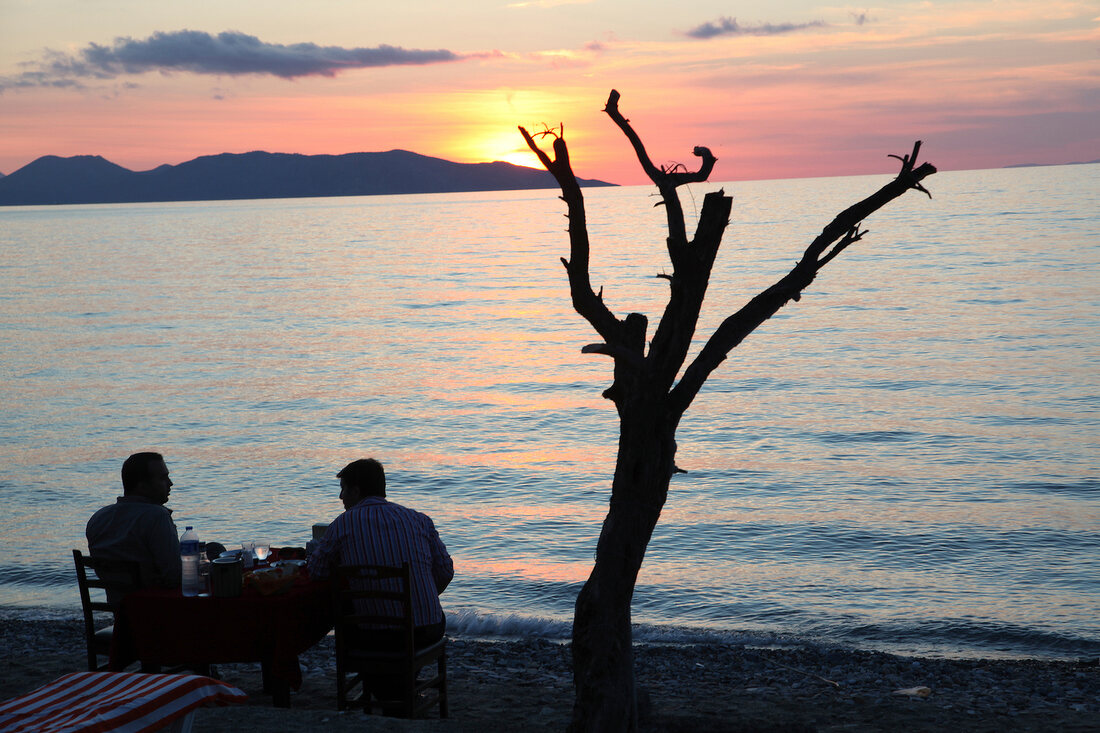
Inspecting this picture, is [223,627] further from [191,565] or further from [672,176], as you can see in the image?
[672,176]

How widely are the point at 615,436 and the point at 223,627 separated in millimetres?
15489

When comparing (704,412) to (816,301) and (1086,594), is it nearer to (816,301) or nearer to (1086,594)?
(1086,594)

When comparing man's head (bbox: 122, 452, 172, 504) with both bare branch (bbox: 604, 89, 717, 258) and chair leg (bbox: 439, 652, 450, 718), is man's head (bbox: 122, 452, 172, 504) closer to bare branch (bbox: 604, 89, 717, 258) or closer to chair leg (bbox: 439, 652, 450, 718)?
chair leg (bbox: 439, 652, 450, 718)

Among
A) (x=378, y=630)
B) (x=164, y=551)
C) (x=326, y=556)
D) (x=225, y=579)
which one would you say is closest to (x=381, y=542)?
(x=326, y=556)

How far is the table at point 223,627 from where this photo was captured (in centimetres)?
582

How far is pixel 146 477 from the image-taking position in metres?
6.09

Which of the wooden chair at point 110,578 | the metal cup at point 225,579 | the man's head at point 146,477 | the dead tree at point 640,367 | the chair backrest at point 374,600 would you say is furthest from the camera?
the man's head at point 146,477

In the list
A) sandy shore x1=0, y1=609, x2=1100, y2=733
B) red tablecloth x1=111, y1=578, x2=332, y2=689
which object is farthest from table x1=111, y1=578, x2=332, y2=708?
sandy shore x1=0, y1=609, x2=1100, y2=733

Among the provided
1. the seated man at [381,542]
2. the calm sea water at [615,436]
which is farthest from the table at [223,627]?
the calm sea water at [615,436]

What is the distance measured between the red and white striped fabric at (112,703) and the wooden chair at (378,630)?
1.11 metres

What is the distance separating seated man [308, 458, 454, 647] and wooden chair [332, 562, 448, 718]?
3.5 inches

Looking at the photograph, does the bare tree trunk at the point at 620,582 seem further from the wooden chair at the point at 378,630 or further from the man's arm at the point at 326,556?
the man's arm at the point at 326,556

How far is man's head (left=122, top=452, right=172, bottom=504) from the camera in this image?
6047 mm

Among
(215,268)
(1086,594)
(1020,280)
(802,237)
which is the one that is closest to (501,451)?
(1086,594)
